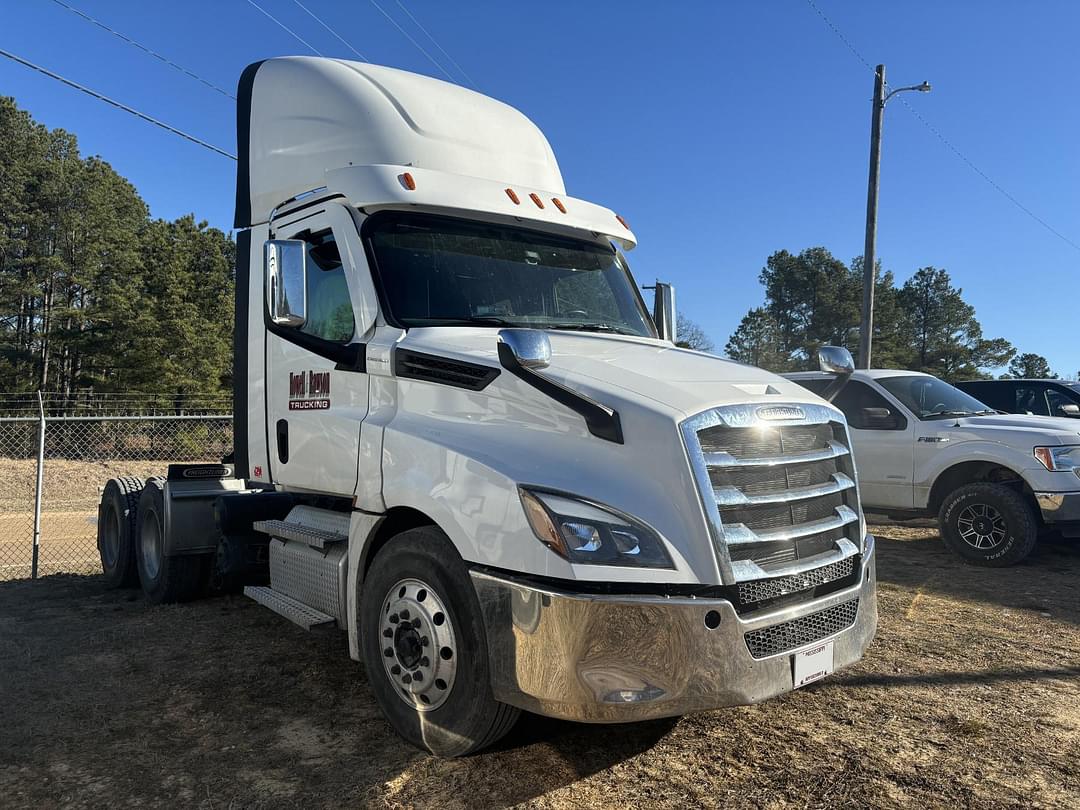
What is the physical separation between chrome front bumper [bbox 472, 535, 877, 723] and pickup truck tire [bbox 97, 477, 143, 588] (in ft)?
18.7

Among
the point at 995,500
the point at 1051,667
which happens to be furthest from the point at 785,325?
the point at 1051,667

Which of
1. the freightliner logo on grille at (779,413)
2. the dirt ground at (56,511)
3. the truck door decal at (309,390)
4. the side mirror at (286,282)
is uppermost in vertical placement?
the side mirror at (286,282)

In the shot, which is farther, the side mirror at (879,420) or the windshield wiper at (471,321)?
the side mirror at (879,420)

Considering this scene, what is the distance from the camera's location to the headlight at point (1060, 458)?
7.99 meters

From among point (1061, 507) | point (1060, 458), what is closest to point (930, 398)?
point (1060, 458)

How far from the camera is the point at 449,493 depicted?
3.45 metres

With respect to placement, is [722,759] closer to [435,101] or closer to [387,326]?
[387,326]

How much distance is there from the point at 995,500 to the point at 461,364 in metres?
6.79

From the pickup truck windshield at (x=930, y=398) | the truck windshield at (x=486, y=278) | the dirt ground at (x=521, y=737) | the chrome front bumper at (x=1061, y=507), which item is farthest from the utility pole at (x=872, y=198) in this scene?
the truck windshield at (x=486, y=278)

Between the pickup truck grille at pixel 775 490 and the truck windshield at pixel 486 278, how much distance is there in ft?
4.71

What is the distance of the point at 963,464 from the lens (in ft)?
28.3

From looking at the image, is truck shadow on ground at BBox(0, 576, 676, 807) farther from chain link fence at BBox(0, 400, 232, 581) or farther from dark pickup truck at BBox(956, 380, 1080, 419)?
dark pickup truck at BBox(956, 380, 1080, 419)

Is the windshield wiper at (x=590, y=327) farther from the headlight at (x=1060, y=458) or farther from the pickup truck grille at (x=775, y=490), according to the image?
the headlight at (x=1060, y=458)

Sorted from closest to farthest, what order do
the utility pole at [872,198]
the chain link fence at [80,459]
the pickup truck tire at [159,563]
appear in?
the pickup truck tire at [159,563], the chain link fence at [80,459], the utility pole at [872,198]
